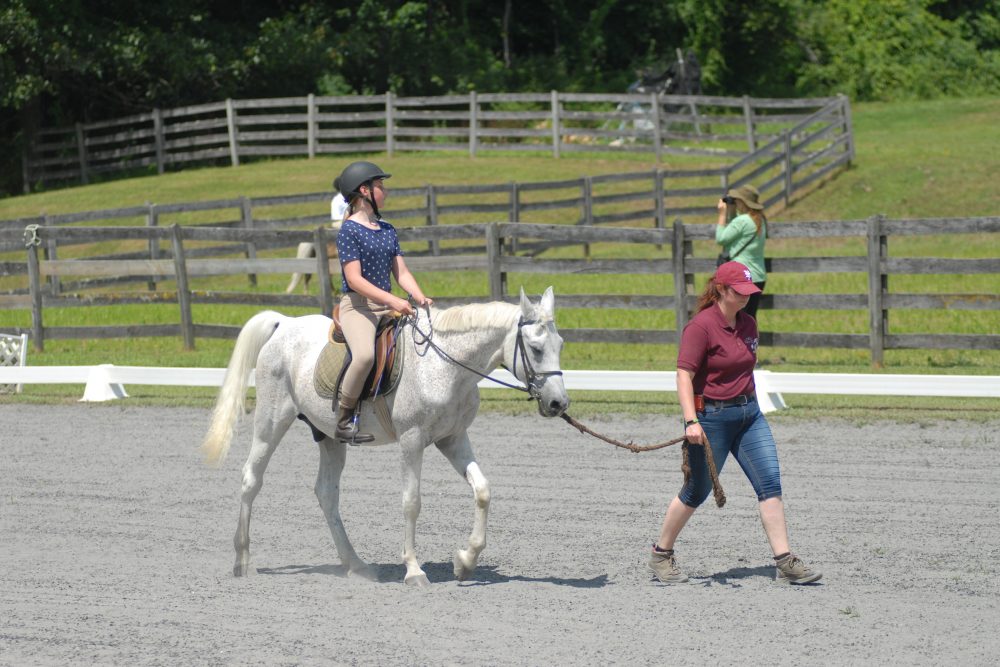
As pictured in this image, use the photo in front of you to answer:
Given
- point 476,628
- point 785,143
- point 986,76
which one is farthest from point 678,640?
point 986,76

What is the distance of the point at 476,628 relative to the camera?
6.61m

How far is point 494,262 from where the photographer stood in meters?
15.6

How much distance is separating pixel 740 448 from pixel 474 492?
143 cm

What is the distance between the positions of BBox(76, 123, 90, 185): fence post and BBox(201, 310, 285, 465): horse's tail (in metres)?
30.3

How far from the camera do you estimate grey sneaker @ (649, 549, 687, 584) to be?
745 cm

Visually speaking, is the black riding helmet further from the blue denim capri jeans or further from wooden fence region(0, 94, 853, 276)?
wooden fence region(0, 94, 853, 276)

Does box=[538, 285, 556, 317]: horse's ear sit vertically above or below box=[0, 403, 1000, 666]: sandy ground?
above

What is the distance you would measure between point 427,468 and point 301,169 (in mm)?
23891

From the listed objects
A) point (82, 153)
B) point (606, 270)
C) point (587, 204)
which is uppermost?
point (82, 153)

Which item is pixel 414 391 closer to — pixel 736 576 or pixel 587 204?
pixel 736 576

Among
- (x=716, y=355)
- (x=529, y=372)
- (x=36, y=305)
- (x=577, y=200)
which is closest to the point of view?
(x=529, y=372)

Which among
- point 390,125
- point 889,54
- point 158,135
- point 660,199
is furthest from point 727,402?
point 889,54

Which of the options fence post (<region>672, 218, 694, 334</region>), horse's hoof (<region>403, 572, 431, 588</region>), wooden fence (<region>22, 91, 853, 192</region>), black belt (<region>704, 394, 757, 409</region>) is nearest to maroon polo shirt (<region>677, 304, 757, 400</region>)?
black belt (<region>704, 394, 757, 409</region>)

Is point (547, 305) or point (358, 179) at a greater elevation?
point (358, 179)
